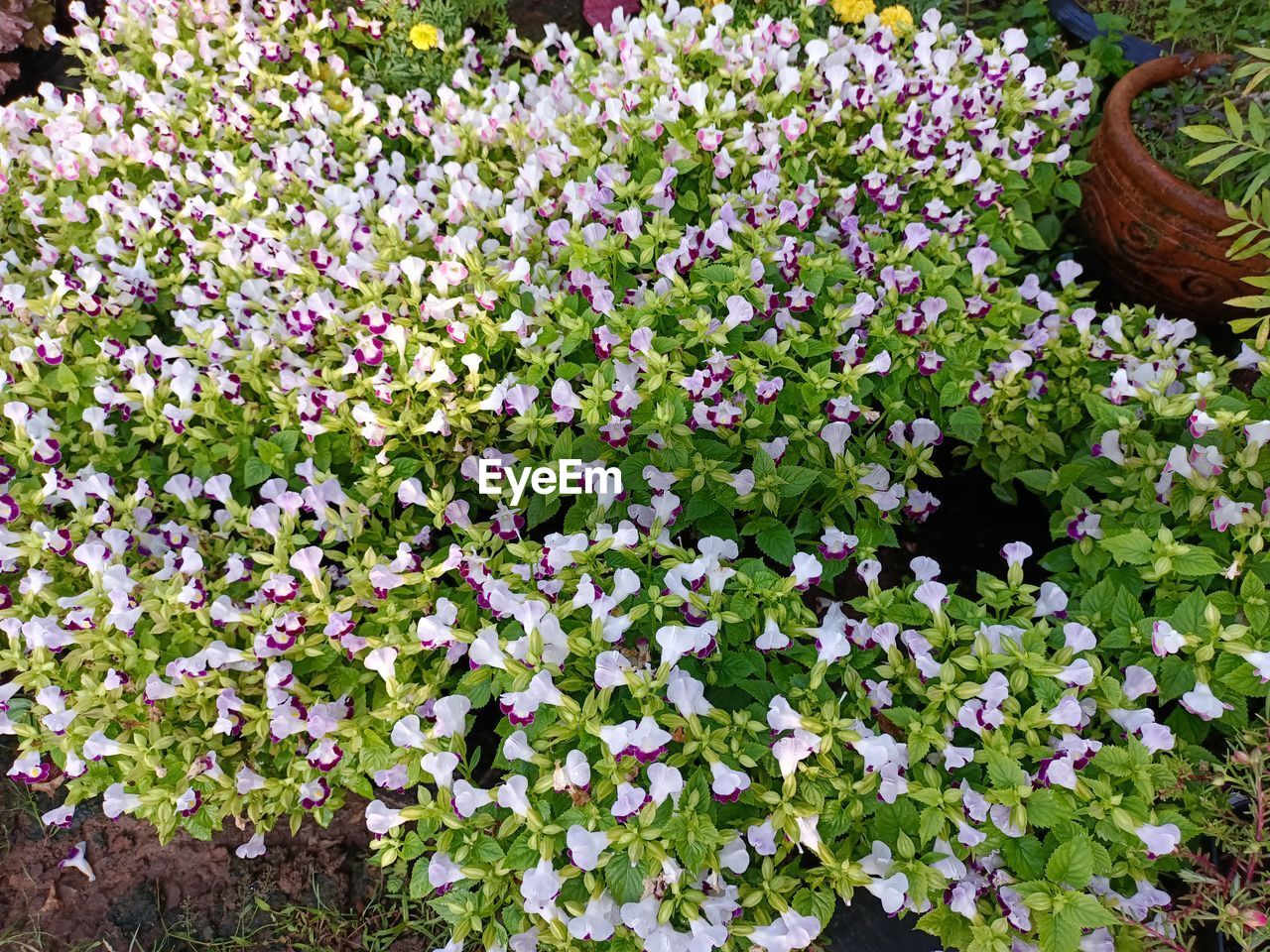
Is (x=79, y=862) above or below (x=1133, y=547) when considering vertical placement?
below

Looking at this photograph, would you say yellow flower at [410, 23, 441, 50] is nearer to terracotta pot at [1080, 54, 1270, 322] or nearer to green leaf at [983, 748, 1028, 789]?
terracotta pot at [1080, 54, 1270, 322]

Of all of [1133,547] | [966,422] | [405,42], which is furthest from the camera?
[405,42]

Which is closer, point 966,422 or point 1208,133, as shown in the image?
point 1208,133

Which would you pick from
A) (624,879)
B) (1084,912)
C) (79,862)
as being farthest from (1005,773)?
(79,862)

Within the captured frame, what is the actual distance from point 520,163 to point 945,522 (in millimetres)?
2062

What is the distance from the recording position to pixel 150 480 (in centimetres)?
258

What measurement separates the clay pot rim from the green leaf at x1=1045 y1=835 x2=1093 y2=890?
2474 mm

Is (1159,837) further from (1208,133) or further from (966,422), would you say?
(1208,133)

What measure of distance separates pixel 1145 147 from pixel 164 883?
4.38 metres

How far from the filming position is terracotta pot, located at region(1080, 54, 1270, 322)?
306 cm

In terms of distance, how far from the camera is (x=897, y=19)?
11.8 feet

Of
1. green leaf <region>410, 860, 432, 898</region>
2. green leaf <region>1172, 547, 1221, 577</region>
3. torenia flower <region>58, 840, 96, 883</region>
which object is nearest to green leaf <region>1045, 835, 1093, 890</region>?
green leaf <region>1172, 547, 1221, 577</region>

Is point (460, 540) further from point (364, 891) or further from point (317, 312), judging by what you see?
point (364, 891)

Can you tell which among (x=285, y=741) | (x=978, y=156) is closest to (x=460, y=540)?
(x=285, y=741)
